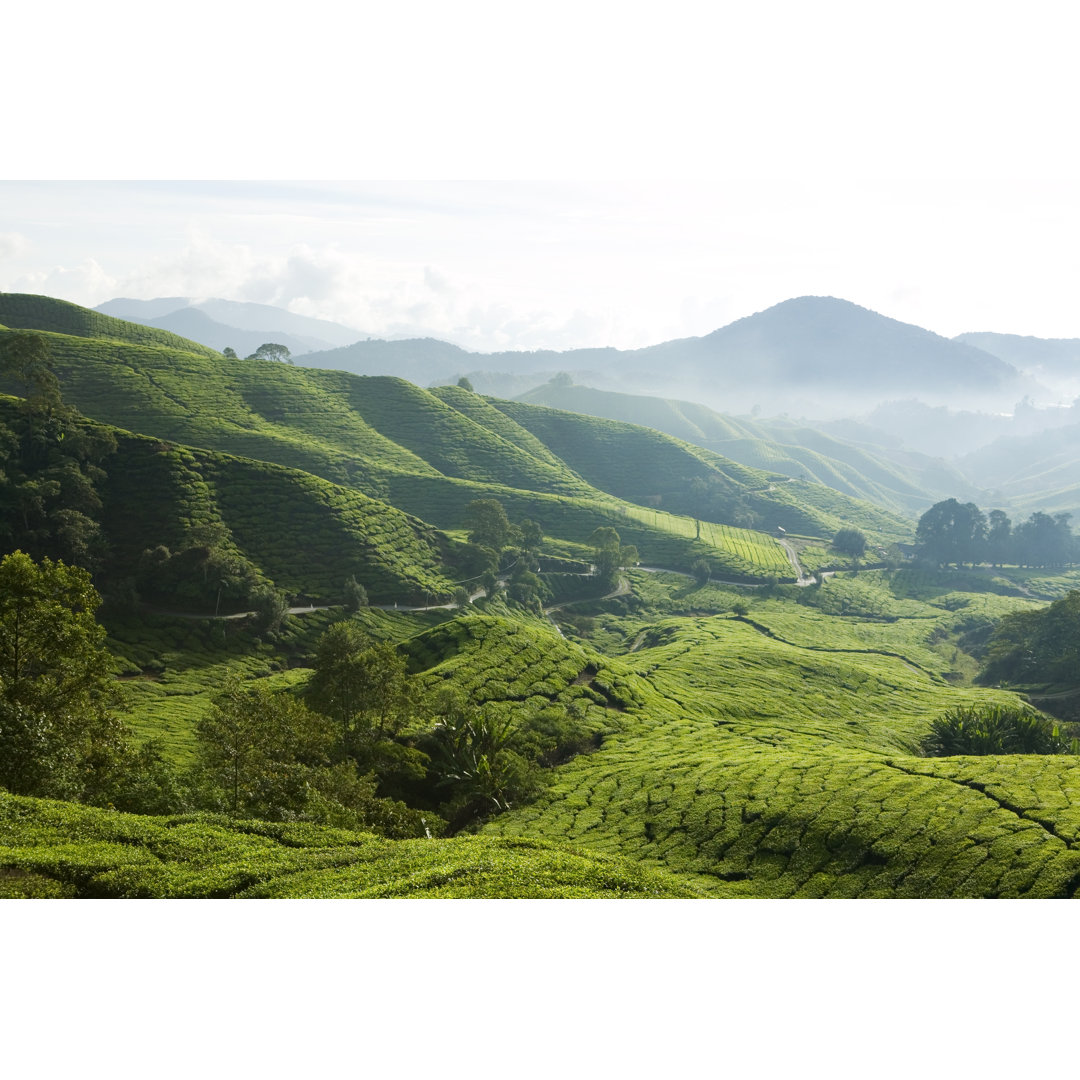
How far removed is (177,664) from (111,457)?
29.0 metres

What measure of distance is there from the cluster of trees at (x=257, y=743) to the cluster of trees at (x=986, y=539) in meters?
143

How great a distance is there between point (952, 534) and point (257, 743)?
520 feet

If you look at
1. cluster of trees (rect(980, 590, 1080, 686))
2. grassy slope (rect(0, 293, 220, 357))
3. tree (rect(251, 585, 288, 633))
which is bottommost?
cluster of trees (rect(980, 590, 1080, 686))

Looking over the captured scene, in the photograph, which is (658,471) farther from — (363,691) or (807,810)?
(807,810)

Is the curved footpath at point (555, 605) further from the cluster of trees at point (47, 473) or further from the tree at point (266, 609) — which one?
the cluster of trees at point (47, 473)

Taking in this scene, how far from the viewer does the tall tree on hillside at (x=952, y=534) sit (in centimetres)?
14875

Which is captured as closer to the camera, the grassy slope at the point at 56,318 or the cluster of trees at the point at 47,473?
the cluster of trees at the point at 47,473

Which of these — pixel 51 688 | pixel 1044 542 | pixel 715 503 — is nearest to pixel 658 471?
pixel 715 503

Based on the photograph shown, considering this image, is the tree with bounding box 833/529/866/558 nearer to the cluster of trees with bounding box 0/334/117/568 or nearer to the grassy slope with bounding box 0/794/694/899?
the cluster of trees with bounding box 0/334/117/568

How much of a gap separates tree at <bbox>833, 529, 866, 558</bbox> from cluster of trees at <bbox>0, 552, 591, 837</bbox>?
420ft

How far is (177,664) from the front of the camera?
52438mm

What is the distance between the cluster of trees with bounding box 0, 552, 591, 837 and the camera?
2120 cm

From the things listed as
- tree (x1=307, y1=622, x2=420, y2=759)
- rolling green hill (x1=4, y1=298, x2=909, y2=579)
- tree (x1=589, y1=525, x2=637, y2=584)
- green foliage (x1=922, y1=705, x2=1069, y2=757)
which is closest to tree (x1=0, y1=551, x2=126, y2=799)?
tree (x1=307, y1=622, x2=420, y2=759)

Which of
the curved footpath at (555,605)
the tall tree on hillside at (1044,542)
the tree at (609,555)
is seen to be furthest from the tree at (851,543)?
the tree at (609,555)
